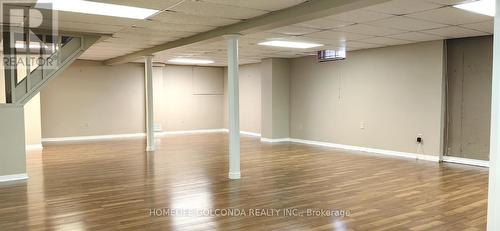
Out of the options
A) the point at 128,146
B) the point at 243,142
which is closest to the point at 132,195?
the point at 128,146

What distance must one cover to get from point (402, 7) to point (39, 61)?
18.7 ft

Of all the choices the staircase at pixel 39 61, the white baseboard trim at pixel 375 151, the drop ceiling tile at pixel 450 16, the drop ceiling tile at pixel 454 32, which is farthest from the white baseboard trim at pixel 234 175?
the white baseboard trim at pixel 375 151

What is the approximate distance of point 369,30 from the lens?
598 cm

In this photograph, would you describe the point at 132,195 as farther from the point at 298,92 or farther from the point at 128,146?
the point at 298,92

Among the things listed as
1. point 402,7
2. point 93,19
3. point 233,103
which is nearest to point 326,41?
point 233,103

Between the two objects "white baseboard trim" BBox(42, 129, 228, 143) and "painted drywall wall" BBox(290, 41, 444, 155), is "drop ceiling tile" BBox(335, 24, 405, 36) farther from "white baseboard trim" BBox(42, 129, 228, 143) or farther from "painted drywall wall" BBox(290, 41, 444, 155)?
"white baseboard trim" BBox(42, 129, 228, 143)

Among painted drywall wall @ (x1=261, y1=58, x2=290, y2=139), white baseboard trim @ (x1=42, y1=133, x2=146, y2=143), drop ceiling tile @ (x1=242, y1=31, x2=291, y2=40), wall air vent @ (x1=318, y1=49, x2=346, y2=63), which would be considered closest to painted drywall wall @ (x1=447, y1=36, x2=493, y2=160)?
wall air vent @ (x1=318, y1=49, x2=346, y2=63)

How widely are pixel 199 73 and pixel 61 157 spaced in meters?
6.32

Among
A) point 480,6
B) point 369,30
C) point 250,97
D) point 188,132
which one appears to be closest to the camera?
point 480,6

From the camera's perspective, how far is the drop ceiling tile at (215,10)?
447cm

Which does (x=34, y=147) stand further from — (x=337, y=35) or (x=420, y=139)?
(x=420, y=139)

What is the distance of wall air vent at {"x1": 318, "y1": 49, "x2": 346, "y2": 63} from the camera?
9172 mm

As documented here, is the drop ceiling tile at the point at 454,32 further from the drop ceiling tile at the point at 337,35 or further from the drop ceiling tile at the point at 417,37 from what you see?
the drop ceiling tile at the point at 337,35

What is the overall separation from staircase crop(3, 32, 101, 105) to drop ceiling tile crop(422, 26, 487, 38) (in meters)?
5.68
